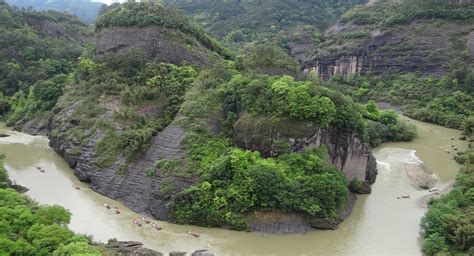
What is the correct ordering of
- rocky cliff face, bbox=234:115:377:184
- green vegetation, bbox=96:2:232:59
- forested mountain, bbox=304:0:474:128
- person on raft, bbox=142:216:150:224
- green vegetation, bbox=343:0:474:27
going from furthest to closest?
green vegetation, bbox=343:0:474:27
forested mountain, bbox=304:0:474:128
green vegetation, bbox=96:2:232:59
rocky cliff face, bbox=234:115:377:184
person on raft, bbox=142:216:150:224

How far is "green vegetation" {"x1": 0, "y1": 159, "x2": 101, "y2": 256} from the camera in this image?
2364 centimetres

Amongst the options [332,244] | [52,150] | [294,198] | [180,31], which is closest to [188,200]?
[294,198]

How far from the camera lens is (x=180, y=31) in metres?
54.1

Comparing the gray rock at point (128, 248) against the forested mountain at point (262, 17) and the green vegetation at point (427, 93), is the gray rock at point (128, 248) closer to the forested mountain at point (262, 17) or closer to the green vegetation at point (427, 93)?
the green vegetation at point (427, 93)

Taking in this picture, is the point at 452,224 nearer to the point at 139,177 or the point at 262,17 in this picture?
the point at 139,177

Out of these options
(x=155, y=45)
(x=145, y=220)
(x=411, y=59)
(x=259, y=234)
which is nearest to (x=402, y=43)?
(x=411, y=59)

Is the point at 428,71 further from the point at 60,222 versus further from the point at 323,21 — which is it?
the point at 60,222

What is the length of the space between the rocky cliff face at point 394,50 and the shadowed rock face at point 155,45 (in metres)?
39.0

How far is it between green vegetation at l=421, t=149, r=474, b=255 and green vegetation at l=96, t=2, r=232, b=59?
30968 millimetres

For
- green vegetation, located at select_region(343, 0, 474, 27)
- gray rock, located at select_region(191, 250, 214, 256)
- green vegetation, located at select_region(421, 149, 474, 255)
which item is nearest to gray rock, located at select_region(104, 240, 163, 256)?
gray rock, located at select_region(191, 250, 214, 256)

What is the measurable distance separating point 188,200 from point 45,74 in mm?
44610

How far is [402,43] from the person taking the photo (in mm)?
82125

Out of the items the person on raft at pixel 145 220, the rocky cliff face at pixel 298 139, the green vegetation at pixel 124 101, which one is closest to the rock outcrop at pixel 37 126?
the green vegetation at pixel 124 101

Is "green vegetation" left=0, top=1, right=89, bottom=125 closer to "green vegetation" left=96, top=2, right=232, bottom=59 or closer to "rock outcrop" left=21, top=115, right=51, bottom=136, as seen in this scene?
"rock outcrop" left=21, top=115, right=51, bottom=136
